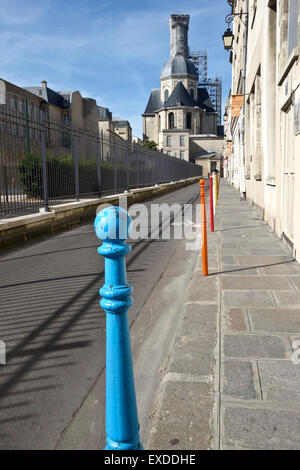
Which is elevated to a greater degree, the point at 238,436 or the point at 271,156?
the point at 271,156

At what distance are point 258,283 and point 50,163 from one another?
690cm

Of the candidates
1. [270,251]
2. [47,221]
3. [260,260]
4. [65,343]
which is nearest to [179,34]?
[47,221]

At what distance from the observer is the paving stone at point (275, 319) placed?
122 inches

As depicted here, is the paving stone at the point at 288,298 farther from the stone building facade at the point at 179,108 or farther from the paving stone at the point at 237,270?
the stone building facade at the point at 179,108

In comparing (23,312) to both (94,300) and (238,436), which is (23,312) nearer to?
(94,300)

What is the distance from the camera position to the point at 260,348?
9.08 feet

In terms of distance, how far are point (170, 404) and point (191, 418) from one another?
165 millimetres

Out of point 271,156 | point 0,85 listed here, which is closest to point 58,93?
point 0,85

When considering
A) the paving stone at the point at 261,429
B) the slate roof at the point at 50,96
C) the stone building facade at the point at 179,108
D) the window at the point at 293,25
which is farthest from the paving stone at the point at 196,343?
the stone building facade at the point at 179,108

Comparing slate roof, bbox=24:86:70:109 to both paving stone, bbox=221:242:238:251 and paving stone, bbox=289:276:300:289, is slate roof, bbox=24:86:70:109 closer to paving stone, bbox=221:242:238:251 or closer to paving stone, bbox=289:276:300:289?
paving stone, bbox=221:242:238:251

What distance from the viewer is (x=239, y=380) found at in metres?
2.33

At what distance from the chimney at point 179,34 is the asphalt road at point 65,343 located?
105m
